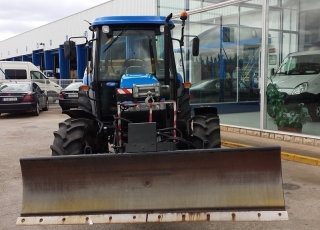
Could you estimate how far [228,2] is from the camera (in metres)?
10.2

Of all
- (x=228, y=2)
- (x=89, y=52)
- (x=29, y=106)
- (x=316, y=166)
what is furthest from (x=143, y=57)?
(x=29, y=106)

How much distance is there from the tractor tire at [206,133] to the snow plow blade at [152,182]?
100 centimetres

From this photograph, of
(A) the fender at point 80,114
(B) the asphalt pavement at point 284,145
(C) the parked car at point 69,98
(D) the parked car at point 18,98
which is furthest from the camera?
(C) the parked car at point 69,98

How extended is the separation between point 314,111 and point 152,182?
6.12 metres

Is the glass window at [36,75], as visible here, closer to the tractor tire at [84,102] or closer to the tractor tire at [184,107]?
the tractor tire at [84,102]

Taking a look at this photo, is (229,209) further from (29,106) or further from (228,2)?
(29,106)

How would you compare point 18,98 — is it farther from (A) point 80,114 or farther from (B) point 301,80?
(B) point 301,80

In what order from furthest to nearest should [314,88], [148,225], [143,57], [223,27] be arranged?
[223,27] < [314,88] < [143,57] < [148,225]

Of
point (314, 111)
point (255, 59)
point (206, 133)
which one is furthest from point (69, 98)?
point (206, 133)

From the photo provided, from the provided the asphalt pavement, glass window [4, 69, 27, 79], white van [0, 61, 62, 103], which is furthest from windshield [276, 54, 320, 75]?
glass window [4, 69, 27, 79]

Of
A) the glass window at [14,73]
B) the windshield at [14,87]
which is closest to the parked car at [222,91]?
the windshield at [14,87]

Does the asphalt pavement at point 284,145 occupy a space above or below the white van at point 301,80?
below

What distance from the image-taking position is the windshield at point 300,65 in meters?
8.58

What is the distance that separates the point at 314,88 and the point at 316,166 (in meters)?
2.44
